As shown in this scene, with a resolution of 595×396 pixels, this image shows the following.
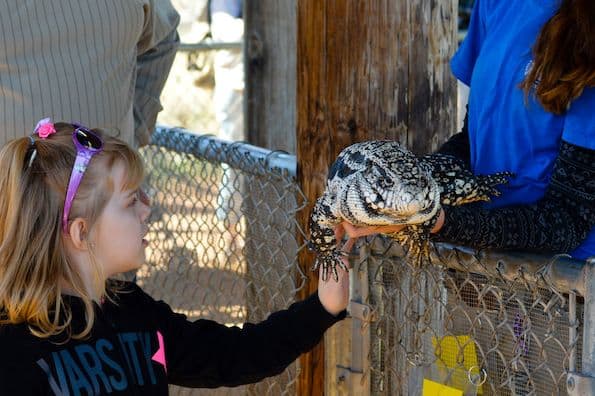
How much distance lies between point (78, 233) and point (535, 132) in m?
0.96

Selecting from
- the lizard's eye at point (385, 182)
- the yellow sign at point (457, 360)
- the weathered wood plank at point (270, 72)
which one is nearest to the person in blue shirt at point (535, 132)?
the lizard's eye at point (385, 182)

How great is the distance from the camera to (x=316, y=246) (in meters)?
2.15

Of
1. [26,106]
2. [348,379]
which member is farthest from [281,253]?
[26,106]

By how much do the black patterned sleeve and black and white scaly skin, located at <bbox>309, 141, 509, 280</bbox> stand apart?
55 mm

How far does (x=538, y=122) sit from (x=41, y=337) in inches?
42.6

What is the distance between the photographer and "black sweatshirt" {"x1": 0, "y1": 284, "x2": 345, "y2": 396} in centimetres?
215

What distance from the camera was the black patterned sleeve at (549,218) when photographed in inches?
78.0

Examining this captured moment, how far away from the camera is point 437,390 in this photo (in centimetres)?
226

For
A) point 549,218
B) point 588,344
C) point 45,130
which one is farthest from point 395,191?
point 45,130

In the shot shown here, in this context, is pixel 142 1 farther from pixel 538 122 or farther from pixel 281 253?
pixel 538 122

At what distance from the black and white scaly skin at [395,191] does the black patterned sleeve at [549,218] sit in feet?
0.18

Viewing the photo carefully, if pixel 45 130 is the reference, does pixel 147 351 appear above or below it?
below

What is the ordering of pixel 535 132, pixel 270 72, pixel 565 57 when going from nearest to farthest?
1. pixel 565 57
2. pixel 535 132
3. pixel 270 72

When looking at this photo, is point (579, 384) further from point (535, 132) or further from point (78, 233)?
point (78, 233)
